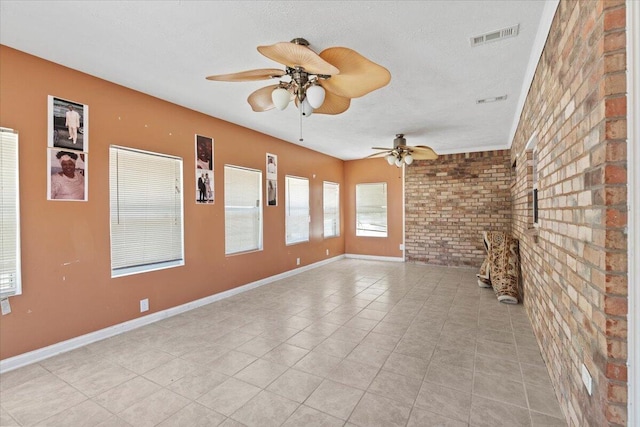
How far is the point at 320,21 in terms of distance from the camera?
2.11m

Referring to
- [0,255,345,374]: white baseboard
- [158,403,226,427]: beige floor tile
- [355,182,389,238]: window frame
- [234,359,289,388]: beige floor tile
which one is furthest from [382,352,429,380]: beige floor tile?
[355,182,389,238]: window frame

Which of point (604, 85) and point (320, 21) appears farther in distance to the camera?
point (320, 21)

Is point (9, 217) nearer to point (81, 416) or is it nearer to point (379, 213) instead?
point (81, 416)

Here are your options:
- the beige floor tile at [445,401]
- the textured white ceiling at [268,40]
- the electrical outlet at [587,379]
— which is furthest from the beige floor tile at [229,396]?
the textured white ceiling at [268,40]

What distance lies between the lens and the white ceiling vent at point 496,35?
2.22 meters

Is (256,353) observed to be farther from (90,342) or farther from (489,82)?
(489,82)

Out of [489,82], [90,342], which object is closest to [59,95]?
[90,342]

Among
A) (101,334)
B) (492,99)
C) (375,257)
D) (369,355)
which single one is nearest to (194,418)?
(369,355)

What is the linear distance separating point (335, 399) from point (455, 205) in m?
5.73

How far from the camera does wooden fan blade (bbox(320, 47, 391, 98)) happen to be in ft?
6.11

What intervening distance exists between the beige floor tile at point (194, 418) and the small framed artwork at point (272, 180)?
3609mm

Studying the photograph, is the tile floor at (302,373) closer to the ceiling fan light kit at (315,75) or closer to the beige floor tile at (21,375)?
the beige floor tile at (21,375)

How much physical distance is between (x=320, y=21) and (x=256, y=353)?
274cm

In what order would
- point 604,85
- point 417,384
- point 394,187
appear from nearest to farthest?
point 604,85 < point 417,384 < point 394,187
